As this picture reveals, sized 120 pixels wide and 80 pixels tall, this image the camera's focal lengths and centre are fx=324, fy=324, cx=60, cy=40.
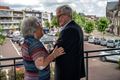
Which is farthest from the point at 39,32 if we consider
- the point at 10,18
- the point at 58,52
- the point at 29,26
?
the point at 10,18

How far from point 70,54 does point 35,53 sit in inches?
11.5

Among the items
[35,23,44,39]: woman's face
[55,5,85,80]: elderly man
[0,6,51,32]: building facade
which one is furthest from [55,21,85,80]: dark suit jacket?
[0,6,51,32]: building facade

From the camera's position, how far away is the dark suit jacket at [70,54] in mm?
2428

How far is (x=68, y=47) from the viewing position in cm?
243

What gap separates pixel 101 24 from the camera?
54.0 m

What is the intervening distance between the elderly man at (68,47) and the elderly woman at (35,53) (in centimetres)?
7

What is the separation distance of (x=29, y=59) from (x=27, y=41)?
133mm

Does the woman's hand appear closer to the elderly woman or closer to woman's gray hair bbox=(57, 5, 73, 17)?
the elderly woman

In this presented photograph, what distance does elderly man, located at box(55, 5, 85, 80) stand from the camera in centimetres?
243

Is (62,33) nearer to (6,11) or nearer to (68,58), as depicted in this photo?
(68,58)

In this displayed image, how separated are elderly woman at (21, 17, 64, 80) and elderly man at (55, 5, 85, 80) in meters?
0.07

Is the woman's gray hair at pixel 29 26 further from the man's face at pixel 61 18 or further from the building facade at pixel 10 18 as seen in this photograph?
the building facade at pixel 10 18

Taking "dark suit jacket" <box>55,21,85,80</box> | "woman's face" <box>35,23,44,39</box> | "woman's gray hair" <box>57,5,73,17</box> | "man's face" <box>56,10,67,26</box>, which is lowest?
"dark suit jacket" <box>55,21,85,80</box>

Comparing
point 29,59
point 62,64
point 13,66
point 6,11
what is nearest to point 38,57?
point 29,59
